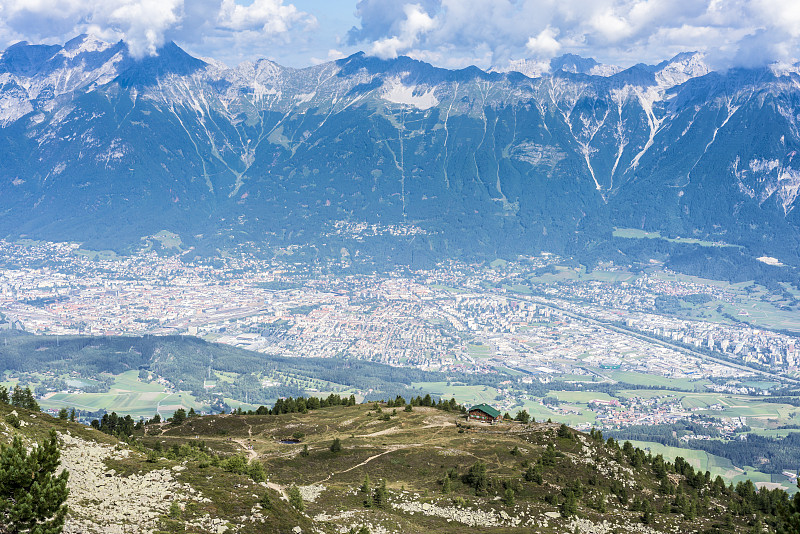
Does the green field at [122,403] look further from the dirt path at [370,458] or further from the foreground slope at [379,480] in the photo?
the dirt path at [370,458]

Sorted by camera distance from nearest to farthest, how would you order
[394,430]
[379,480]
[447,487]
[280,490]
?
[280,490]
[447,487]
[379,480]
[394,430]

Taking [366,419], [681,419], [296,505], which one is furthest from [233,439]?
[681,419]

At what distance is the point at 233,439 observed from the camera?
79125 mm

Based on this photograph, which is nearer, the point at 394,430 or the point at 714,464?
the point at 394,430

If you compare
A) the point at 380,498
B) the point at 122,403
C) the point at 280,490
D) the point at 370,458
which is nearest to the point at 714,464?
the point at 370,458

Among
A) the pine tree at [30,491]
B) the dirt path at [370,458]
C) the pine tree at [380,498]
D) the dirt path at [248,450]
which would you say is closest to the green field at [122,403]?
the dirt path at [248,450]

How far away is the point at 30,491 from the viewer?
101 ft

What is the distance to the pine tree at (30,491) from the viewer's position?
3027cm

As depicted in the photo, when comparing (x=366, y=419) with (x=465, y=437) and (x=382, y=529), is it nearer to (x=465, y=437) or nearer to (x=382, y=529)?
(x=465, y=437)

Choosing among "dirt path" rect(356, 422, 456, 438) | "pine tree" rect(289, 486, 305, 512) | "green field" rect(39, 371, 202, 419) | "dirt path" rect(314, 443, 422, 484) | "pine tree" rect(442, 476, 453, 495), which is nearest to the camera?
"pine tree" rect(289, 486, 305, 512)

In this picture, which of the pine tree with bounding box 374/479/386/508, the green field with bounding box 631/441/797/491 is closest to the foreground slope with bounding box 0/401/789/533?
the pine tree with bounding box 374/479/386/508

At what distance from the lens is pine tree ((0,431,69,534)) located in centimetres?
3027

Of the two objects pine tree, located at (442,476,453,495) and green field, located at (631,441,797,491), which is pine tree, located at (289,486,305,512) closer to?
pine tree, located at (442,476,453,495)

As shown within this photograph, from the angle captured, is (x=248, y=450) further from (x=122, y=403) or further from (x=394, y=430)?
(x=122, y=403)
